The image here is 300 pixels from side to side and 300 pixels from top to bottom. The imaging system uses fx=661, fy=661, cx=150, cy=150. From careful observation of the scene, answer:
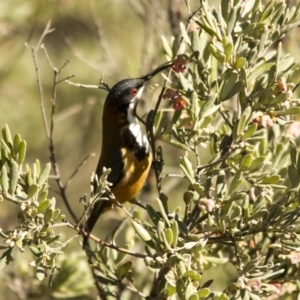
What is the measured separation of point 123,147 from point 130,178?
0.20m

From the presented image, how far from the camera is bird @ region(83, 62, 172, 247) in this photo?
3744 millimetres

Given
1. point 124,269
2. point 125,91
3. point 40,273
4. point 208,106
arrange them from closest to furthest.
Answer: point 40,273 → point 208,106 → point 124,269 → point 125,91

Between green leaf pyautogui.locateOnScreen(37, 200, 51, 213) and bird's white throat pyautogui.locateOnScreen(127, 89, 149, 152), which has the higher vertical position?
green leaf pyautogui.locateOnScreen(37, 200, 51, 213)

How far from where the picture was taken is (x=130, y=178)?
3.82m

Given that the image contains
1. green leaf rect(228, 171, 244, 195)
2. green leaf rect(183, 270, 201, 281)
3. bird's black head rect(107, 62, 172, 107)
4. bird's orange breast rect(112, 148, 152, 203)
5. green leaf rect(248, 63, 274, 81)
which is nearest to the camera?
green leaf rect(183, 270, 201, 281)

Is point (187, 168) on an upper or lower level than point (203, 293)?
upper

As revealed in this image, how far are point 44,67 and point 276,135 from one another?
18.4 ft

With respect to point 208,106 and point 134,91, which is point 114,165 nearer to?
point 134,91

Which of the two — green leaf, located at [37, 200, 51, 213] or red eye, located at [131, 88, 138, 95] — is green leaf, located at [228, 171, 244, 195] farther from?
red eye, located at [131, 88, 138, 95]

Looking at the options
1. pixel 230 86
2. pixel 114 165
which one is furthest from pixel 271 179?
pixel 114 165

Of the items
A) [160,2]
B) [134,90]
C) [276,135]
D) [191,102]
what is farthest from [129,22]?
[191,102]

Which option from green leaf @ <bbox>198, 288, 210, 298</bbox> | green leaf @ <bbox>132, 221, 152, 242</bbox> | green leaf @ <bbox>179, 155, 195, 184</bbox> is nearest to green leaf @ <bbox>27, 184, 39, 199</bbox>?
green leaf @ <bbox>132, 221, 152, 242</bbox>

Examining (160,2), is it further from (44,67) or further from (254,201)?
(44,67)

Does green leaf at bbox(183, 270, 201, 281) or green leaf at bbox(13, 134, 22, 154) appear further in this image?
green leaf at bbox(13, 134, 22, 154)
